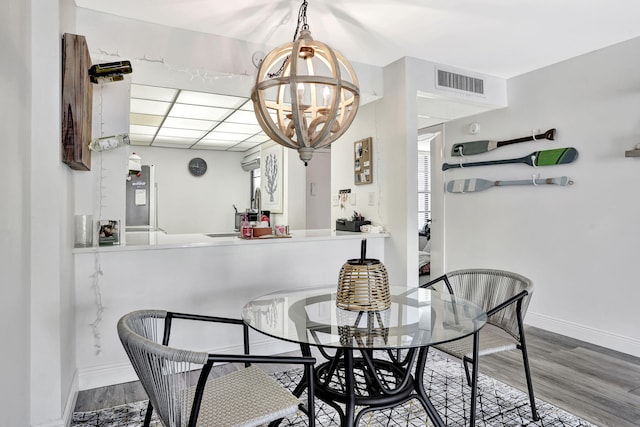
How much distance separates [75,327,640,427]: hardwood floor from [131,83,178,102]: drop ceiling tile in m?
2.24

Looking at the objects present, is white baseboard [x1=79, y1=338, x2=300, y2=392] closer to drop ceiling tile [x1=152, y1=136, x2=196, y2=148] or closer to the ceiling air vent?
the ceiling air vent

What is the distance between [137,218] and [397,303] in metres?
4.34

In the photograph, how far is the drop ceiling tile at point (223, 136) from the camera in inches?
214

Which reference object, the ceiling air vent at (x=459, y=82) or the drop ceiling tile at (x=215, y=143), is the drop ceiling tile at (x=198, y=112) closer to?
the drop ceiling tile at (x=215, y=143)

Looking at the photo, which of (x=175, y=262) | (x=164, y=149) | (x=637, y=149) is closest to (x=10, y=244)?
(x=175, y=262)

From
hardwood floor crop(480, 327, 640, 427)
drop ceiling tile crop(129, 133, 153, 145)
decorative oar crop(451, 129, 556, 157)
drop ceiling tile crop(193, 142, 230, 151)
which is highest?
drop ceiling tile crop(193, 142, 230, 151)

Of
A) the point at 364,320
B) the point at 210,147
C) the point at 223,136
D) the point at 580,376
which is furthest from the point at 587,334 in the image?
the point at 210,147

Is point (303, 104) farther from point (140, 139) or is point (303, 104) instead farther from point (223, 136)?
point (140, 139)

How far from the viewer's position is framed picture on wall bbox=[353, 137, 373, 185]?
3840 millimetres

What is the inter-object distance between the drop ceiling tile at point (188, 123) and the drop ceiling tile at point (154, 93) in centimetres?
92

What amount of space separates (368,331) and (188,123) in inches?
156

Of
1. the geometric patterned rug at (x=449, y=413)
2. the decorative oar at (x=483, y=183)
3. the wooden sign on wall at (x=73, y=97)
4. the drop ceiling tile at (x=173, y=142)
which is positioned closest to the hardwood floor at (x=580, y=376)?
the geometric patterned rug at (x=449, y=413)

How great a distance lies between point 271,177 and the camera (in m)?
5.88

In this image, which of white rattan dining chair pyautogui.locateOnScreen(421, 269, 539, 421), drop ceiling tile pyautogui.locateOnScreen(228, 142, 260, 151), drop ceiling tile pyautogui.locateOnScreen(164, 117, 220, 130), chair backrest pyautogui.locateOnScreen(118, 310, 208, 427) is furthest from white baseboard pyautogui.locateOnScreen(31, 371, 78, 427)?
drop ceiling tile pyautogui.locateOnScreen(228, 142, 260, 151)
